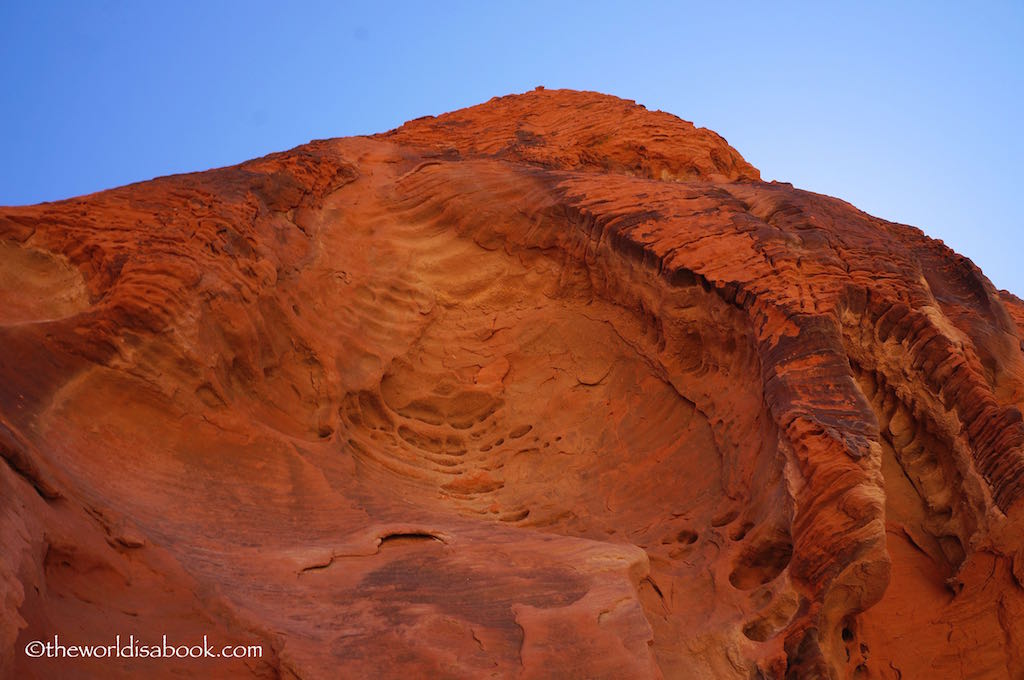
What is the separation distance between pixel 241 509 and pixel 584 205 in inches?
183

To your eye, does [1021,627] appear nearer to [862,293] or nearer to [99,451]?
[862,293]

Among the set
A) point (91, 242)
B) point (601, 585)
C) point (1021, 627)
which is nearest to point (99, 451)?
point (91, 242)

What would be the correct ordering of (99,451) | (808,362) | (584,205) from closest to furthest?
(99,451), (808,362), (584,205)

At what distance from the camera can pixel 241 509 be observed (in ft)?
21.3

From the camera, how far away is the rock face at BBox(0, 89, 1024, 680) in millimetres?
5250

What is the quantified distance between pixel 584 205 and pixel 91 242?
4.50m

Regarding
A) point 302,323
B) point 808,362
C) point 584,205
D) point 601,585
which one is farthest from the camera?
point 584,205

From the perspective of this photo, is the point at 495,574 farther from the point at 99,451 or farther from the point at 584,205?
the point at 584,205

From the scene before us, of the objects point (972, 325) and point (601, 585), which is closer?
point (601, 585)

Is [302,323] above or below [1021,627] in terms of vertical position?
above

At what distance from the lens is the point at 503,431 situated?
8.77 meters

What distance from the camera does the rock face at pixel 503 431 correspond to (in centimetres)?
525

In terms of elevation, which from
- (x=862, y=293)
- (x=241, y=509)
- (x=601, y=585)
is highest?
(x=862, y=293)

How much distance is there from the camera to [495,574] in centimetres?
598
